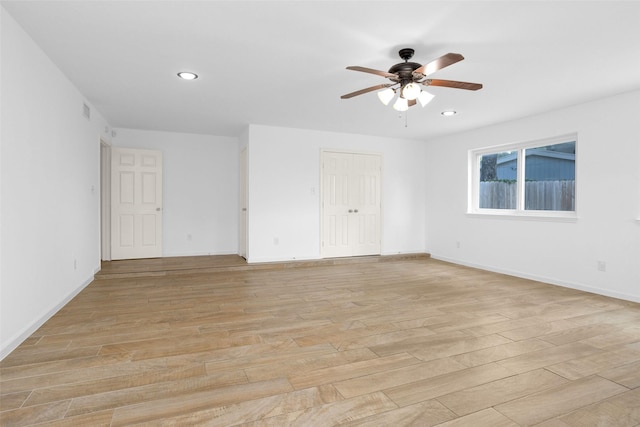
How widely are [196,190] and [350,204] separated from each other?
2.90 metres

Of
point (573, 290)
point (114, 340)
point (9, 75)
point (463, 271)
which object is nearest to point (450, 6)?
point (9, 75)

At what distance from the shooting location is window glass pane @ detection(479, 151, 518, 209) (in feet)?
18.3

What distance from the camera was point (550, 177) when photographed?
5012 mm

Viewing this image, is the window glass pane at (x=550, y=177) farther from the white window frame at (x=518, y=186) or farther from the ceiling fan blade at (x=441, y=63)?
the ceiling fan blade at (x=441, y=63)

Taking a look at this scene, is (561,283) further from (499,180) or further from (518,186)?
(499,180)

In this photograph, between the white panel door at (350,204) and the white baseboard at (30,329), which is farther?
the white panel door at (350,204)

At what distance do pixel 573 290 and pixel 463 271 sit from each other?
59.6 inches

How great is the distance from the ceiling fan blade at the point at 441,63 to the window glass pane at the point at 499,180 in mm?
3576

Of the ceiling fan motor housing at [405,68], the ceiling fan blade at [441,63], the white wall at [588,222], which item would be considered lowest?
the white wall at [588,222]

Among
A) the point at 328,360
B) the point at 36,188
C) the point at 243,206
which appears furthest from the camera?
the point at 243,206

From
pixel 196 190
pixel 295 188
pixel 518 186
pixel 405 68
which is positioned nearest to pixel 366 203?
pixel 295 188

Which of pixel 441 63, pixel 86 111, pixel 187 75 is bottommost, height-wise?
pixel 441 63

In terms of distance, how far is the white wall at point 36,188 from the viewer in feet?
7.96

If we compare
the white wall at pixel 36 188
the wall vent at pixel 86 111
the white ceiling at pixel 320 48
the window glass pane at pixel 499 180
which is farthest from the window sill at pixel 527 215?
the wall vent at pixel 86 111
